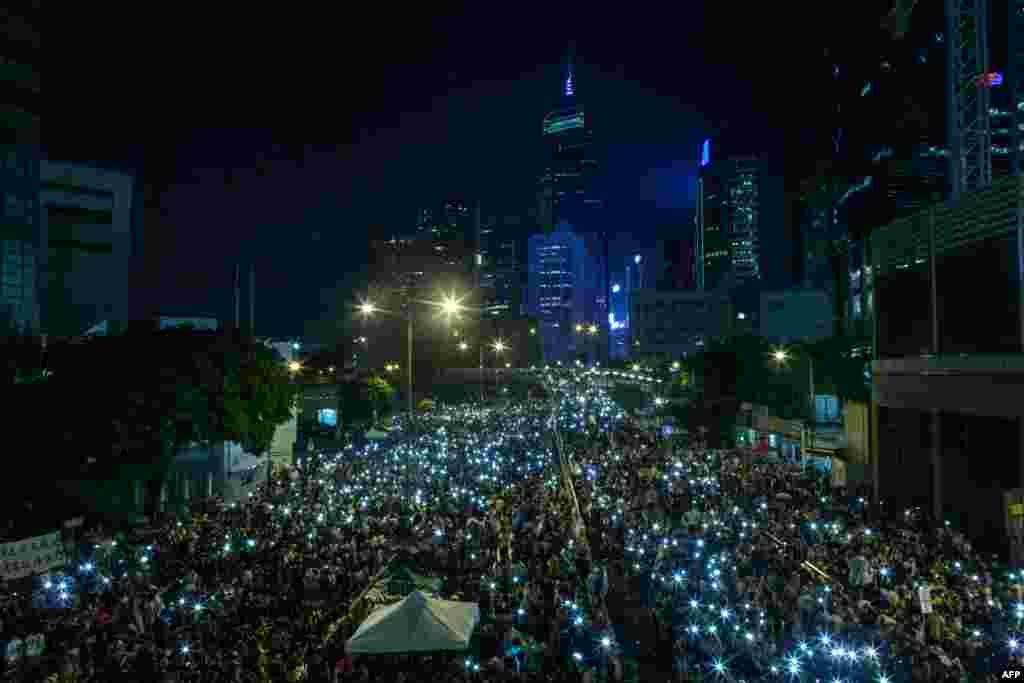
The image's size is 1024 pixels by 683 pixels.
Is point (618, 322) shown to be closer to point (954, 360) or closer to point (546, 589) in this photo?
point (954, 360)

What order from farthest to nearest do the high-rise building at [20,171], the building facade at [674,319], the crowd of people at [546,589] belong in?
the building facade at [674,319] < the high-rise building at [20,171] < the crowd of people at [546,589]

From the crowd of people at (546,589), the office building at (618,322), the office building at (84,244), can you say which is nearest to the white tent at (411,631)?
the crowd of people at (546,589)

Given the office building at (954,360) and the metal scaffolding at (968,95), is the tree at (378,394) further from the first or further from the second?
the metal scaffolding at (968,95)

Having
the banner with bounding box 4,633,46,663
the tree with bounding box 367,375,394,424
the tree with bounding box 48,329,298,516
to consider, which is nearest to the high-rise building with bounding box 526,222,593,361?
the tree with bounding box 367,375,394,424

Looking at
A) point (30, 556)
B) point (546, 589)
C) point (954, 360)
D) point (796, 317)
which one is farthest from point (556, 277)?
point (30, 556)

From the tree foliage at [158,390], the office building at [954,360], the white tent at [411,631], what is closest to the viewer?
the white tent at [411,631]
